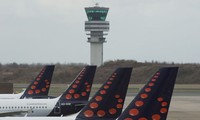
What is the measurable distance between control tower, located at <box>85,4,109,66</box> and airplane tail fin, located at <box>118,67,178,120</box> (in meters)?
135

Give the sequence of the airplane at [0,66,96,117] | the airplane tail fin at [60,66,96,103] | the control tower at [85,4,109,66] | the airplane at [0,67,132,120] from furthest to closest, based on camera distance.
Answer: the control tower at [85,4,109,66] < the airplane tail fin at [60,66,96,103] < the airplane at [0,66,96,117] < the airplane at [0,67,132,120]

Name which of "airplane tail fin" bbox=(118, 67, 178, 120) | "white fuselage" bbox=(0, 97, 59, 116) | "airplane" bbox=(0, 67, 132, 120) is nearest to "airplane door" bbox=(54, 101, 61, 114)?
"white fuselage" bbox=(0, 97, 59, 116)

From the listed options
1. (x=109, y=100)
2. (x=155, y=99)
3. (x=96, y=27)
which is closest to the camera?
(x=155, y=99)

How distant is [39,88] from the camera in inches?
1689

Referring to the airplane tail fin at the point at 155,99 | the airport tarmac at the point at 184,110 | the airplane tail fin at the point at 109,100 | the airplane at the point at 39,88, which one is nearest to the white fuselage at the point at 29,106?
the airplane at the point at 39,88

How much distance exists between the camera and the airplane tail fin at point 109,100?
81.0 ft

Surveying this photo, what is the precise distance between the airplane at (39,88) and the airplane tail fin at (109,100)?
17.7 meters

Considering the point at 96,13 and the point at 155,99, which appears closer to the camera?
the point at 155,99

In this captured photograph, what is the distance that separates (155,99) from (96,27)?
135 meters

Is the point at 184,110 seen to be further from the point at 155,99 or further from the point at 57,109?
the point at 155,99

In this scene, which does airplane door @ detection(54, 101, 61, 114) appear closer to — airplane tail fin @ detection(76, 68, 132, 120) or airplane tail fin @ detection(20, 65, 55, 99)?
airplane tail fin @ detection(20, 65, 55, 99)

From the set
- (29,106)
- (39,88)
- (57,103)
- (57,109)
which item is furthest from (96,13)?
(29,106)

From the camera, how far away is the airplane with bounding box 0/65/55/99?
4212 centimetres

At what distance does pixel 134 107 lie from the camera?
22.1m
